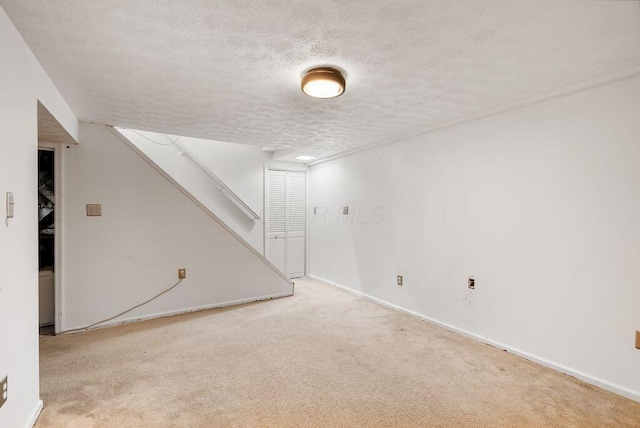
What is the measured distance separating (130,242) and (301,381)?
2302 mm

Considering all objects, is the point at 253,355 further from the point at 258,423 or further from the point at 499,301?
the point at 499,301

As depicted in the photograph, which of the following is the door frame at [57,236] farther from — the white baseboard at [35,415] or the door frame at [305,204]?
the door frame at [305,204]

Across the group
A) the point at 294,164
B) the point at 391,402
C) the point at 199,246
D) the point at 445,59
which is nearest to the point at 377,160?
the point at 294,164

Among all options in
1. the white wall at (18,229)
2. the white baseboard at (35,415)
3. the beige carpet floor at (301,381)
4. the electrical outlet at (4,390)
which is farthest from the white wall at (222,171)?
the electrical outlet at (4,390)

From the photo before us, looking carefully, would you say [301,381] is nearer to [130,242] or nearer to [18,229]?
[18,229]

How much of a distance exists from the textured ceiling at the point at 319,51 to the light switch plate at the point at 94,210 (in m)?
0.91

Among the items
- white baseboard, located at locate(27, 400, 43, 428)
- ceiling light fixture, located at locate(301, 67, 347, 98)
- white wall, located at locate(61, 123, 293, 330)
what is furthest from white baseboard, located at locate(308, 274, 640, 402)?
white baseboard, located at locate(27, 400, 43, 428)

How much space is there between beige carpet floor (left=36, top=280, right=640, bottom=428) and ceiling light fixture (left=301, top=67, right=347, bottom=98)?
1932 millimetres

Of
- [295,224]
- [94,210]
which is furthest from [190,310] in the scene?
[295,224]

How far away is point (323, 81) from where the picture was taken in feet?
5.91

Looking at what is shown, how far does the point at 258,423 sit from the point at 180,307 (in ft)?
7.12

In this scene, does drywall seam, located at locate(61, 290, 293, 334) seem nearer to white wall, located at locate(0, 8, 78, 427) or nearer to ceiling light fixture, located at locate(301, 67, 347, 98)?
white wall, located at locate(0, 8, 78, 427)

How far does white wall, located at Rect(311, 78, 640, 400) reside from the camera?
6.39ft

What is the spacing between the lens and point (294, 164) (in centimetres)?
513
